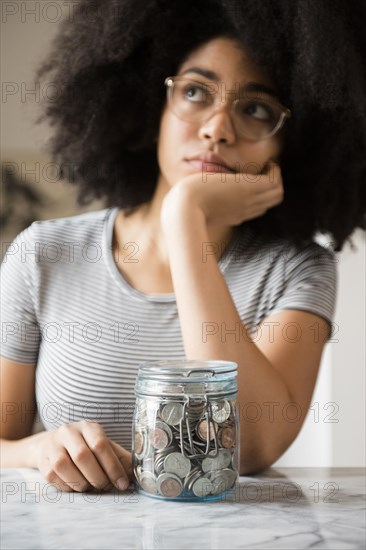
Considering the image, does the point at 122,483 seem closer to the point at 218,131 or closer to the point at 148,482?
the point at 148,482

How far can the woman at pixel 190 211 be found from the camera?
3.49 ft

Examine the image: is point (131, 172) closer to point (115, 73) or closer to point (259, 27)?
point (115, 73)

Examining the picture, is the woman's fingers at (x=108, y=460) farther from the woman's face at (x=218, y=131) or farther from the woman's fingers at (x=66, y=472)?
the woman's face at (x=218, y=131)

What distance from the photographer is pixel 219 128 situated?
1.09 meters

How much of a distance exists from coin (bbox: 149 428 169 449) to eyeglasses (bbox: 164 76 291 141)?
0.57m

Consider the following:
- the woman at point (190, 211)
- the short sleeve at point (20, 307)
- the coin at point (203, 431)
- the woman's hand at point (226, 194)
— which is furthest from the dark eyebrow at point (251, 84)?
the coin at point (203, 431)

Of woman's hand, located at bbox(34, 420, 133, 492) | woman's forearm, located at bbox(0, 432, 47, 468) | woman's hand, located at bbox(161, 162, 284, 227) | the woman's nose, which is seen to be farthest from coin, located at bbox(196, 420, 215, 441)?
the woman's nose

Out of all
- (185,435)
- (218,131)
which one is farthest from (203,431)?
(218,131)

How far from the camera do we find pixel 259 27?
113 cm

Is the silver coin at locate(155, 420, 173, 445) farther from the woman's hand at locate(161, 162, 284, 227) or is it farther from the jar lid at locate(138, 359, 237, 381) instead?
the woman's hand at locate(161, 162, 284, 227)

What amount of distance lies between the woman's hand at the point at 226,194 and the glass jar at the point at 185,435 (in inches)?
15.2

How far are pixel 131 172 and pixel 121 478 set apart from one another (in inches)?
28.7

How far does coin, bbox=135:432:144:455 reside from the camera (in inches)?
27.9

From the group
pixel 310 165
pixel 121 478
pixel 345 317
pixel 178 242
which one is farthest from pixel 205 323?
pixel 345 317
